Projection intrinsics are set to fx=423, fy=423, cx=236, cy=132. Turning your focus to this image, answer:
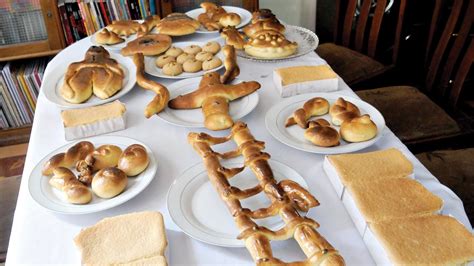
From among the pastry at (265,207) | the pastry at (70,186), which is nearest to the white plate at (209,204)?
the pastry at (265,207)

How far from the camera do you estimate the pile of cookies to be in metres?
1.23

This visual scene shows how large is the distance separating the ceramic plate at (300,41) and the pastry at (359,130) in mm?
457

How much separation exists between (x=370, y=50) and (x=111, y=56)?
3.93ft

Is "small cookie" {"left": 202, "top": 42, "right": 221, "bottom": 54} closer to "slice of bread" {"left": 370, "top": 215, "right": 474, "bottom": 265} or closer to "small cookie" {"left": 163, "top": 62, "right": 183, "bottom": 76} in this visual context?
"small cookie" {"left": 163, "top": 62, "right": 183, "bottom": 76}

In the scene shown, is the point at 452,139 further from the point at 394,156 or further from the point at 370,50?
the point at 394,156

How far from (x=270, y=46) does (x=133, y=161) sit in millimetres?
647

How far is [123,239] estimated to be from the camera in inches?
26.0

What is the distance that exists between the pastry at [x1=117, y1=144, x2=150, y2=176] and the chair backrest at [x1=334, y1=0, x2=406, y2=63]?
54.2 inches

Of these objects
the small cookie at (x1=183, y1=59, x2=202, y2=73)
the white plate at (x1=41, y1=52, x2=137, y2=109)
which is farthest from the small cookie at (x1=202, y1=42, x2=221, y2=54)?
the white plate at (x1=41, y1=52, x2=137, y2=109)

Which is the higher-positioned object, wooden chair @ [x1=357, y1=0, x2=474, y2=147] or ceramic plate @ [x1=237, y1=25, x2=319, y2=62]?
ceramic plate @ [x1=237, y1=25, x2=319, y2=62]

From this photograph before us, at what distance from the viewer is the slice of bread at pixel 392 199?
674 mm

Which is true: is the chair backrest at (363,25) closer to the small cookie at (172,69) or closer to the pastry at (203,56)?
the pastry at (203,56)

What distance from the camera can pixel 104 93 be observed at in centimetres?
111

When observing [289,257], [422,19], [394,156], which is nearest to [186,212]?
[289,257]
